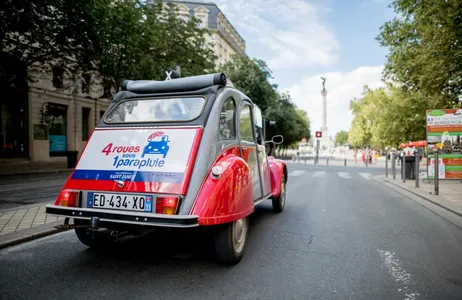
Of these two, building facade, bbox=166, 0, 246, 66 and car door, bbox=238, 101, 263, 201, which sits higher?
building facade, bbox=166, 0, 246, 66

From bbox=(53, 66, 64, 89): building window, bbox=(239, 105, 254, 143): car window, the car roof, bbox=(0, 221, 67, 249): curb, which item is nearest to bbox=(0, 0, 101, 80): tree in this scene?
bbox=(0, 221, 67, 249): curb

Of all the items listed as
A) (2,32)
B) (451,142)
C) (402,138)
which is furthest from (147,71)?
(402,138)

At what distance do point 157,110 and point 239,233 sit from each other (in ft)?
5.80

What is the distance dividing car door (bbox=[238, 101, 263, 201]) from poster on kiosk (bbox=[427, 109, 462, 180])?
9.82 metres

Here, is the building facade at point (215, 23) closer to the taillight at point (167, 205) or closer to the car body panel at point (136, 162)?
Answer: the car body panel at point (136, 162)

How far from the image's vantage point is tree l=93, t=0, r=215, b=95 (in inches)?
540

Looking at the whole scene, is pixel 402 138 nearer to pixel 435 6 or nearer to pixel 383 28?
pixel 383 28

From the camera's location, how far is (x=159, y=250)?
4.33m

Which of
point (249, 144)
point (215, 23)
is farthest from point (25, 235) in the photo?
point (215, 23)

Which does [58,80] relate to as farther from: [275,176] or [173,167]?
[173,167]

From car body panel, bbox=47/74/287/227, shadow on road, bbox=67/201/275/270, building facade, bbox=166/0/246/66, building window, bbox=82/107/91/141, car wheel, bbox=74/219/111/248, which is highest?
building facade, bbox=166/0/246/66

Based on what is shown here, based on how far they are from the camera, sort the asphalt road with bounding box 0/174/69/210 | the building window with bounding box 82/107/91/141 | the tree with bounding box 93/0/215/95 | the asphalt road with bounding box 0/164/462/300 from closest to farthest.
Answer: the asphalt road with bounding box 0/164/462/300, the asphalt road with bounding box 0/174/69/210, the tree with bounding box 93/0/215/95, the building window with bounding box 82/107/91/141

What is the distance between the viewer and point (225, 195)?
354 centimetres

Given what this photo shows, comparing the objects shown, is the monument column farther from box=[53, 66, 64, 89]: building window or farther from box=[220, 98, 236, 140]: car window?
box=[220, 98, 236, 140]: car window
